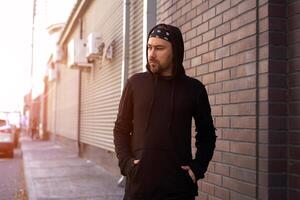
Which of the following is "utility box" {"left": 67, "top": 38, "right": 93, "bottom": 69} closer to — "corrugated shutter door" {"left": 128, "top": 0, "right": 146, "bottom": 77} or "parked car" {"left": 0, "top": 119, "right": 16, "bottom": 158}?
"corrugated shutter door" {"left": 128, "top": 0, "right": 146, "bottom": 77}

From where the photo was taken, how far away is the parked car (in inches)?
722

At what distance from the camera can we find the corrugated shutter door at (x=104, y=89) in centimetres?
1090

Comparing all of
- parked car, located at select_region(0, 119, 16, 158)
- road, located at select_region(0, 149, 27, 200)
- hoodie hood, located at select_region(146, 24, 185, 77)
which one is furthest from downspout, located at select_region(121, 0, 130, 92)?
parked car, located at select_region(0, 119, 16, 158)

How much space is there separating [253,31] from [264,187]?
124 cm

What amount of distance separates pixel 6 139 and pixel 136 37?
10558mm

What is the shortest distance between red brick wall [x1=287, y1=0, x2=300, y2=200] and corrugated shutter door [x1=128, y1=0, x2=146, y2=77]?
5224 mm

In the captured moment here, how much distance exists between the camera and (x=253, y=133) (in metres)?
4.07

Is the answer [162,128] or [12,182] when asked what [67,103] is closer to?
[12,182]

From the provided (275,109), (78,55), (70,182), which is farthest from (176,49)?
(78,55)

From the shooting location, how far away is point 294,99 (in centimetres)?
384

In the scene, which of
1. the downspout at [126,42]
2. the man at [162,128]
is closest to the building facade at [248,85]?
the man at [162,128]

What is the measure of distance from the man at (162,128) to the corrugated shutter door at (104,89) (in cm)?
723

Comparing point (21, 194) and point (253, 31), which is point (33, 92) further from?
point (253, 31)

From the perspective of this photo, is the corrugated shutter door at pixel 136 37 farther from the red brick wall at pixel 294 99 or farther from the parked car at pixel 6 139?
the parked car at pixel 6 139
